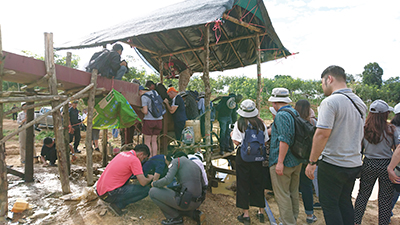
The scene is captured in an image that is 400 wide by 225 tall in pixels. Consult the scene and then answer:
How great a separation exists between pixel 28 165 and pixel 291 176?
5184 millimetres

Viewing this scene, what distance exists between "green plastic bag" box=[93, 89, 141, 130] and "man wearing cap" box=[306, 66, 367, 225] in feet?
10.9

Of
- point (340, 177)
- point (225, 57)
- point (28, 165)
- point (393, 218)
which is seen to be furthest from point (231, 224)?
point (225, 57)

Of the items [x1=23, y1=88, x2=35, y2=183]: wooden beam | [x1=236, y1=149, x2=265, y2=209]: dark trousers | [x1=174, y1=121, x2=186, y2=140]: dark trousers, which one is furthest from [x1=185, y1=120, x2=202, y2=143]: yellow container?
[x1=23, y1=88, x2=35, y2=183]: wooden beam

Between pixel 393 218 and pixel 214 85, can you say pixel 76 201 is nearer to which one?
pixel 393 218

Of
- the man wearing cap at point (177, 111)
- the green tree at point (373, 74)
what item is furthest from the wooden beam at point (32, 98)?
the green tree at point (373, 74)

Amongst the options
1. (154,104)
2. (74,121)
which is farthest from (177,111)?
(74,121)

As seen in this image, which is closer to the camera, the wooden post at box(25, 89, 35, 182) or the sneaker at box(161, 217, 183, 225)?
the sneaker at box(161, 217, 183, 225)

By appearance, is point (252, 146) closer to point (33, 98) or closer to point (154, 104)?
point (154, 104)

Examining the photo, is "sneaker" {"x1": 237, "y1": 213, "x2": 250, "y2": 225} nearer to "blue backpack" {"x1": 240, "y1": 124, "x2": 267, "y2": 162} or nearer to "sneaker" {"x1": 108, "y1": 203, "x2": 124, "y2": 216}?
"blue backpack" {"x1": 240, "y1": 124, "x2": 267, "y2": 162}

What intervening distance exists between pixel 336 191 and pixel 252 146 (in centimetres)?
116

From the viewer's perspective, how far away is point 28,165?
4.62 metres

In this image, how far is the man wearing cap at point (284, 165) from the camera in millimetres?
2707

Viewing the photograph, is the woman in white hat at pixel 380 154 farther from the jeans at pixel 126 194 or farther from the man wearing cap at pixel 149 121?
the man wearing cap at pixel 149 121

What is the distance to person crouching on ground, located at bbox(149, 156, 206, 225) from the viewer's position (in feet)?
9.85
